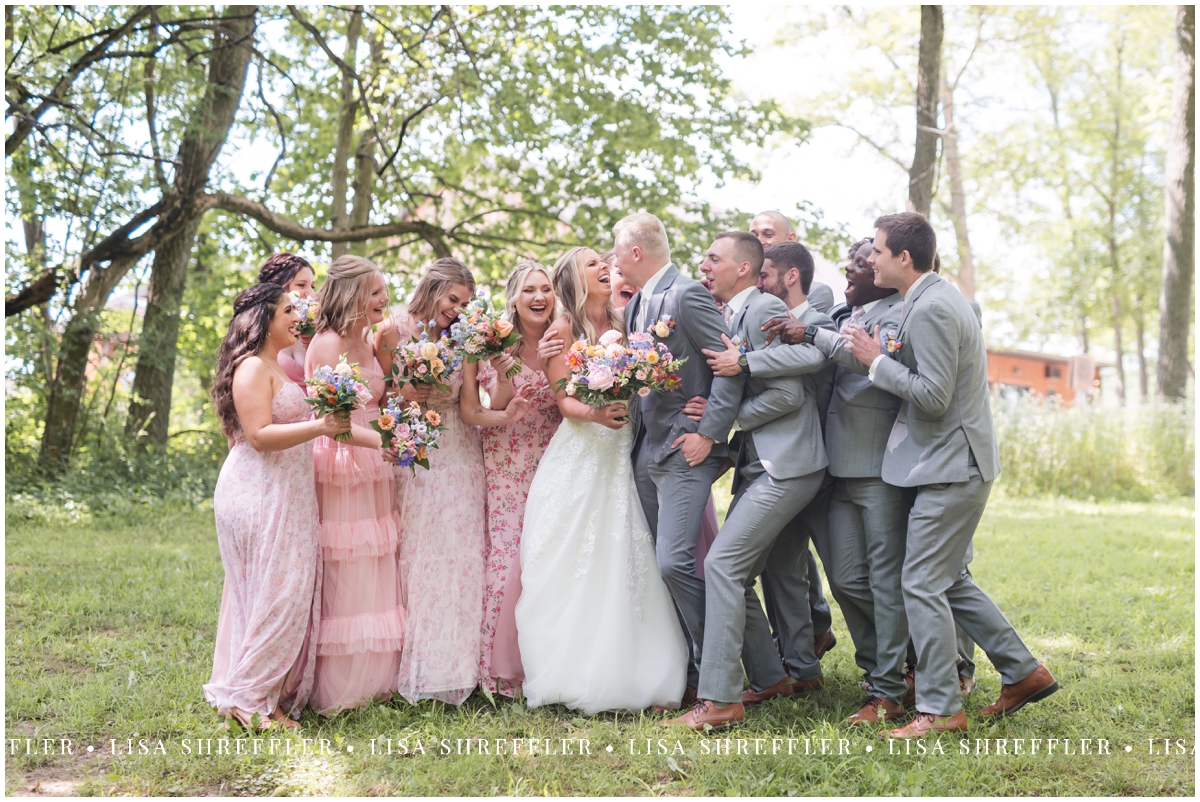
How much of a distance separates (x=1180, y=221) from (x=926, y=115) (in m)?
7.92

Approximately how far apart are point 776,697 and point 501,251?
11.2 meters

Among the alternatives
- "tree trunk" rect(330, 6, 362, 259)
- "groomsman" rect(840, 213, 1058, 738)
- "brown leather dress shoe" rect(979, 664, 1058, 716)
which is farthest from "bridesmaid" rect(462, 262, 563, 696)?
"tree trunk" rect(330, 6, 362, 259)

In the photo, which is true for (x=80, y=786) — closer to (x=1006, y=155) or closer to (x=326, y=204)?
(x=326, y=204)

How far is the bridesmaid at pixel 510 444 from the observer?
5.09m

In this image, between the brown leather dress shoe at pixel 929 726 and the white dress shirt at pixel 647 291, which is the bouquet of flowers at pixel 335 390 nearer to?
the white dress shirt at pixel 647 291

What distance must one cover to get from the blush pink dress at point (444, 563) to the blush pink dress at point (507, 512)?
7cm

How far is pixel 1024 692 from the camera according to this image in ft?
15.0

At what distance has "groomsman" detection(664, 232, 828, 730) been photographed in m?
4.57

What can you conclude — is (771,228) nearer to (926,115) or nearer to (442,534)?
(442,534)

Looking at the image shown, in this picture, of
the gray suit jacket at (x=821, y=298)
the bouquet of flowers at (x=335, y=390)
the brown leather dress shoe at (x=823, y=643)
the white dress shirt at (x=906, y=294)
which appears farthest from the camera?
the brown leather dress shoe at (x=823, y=643)

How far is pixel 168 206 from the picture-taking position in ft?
39.7

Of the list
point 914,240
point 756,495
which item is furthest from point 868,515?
point 914,240

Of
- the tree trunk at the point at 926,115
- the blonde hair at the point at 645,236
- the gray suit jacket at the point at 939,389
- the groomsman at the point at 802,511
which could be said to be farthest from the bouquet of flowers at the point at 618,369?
the tree trunk at the point at 926,115

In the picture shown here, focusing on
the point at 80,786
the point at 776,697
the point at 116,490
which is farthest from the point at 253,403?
the point at 116,490
